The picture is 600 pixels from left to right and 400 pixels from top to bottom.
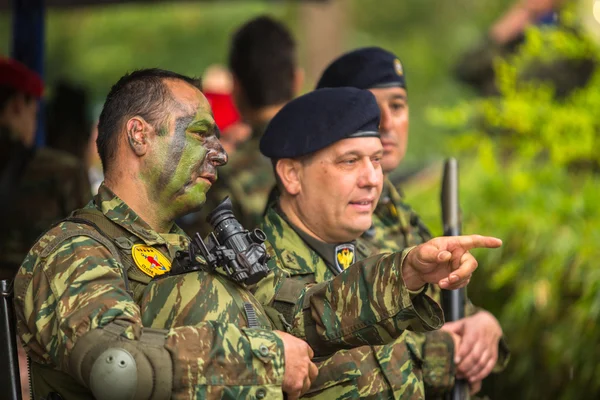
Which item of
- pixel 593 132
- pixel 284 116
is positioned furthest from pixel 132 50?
pixel 284 116

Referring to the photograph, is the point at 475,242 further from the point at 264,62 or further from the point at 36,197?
the point at 264,62

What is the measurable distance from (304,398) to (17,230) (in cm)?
245

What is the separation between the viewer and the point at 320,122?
11.5 ft

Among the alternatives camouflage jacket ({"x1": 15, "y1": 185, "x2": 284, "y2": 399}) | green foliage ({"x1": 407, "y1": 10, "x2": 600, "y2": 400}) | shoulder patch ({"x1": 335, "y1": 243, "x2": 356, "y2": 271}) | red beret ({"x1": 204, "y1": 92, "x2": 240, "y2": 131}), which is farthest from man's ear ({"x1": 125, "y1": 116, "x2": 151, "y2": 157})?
red beret ({"x1": 204, "y1": 92, "x2": 240, "y2": 131})

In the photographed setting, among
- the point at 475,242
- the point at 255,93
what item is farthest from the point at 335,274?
the point at 255,93

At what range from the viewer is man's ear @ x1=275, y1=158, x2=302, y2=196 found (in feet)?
11.8

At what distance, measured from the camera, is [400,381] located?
11.7 feet

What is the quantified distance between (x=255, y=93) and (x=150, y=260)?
10.2ft

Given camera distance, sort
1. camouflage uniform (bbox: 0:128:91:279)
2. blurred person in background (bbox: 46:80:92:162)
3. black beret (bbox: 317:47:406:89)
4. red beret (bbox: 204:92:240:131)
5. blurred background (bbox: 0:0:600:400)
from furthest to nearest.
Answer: red beret (bbox: 204:92:240:131)
blurred person in background (bbox: 46:80:92:162)
blurred background (bbox: 0:0:600:400)
camouflage uniform (bbox: 0:128:91:279)
black beret (bbox: 317:47:406:89)

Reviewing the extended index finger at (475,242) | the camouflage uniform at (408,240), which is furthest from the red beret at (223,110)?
the extended index finger at (475,242)

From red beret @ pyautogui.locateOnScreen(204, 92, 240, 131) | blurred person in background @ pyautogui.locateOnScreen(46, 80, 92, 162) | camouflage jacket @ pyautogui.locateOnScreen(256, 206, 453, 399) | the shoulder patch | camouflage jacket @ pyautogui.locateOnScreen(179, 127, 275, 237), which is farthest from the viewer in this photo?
red beret @ pyautogui.locateOnScreen(204, 92, 240, 131)

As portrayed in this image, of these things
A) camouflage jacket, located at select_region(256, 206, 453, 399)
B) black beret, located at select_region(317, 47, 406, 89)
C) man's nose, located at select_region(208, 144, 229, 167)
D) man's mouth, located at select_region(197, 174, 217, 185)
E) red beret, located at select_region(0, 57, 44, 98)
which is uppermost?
red beret, located at select_region(0, 57, 44, 98)

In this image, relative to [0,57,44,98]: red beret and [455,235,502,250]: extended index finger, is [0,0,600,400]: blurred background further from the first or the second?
[455,235,502,250]: extended index finger

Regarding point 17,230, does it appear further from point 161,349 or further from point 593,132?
point 593,132
